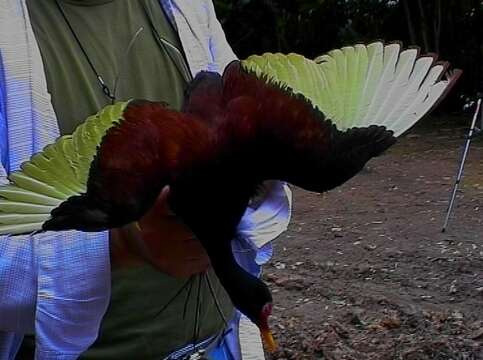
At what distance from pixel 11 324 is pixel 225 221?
1.20 ft

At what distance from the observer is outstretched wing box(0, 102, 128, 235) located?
1.04 m

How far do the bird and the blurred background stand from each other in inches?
291

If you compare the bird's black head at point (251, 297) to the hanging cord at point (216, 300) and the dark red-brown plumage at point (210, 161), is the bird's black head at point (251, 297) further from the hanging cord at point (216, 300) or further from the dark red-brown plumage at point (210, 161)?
the hanging cord at point (216, 300)

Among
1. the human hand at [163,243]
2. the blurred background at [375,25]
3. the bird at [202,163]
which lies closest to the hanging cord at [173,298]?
the human hand at [163,243]

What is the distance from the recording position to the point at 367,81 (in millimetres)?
Result: 1322

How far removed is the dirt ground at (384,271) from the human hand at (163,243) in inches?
60.9

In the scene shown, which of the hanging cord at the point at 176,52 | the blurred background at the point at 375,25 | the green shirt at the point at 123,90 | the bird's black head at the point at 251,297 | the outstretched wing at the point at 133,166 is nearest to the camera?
the outstretched wing at the point at 133,166

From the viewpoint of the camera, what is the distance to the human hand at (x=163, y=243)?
113 cm

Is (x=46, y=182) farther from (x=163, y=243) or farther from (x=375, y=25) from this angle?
(x=375, y=25)

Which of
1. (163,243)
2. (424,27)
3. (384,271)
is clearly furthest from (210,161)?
(424,27)

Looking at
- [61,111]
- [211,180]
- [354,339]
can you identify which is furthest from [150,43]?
[354,339]

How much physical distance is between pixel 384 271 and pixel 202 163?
3258mm

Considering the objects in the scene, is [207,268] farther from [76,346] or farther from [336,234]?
[336,234]

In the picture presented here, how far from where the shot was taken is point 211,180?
1076mm
